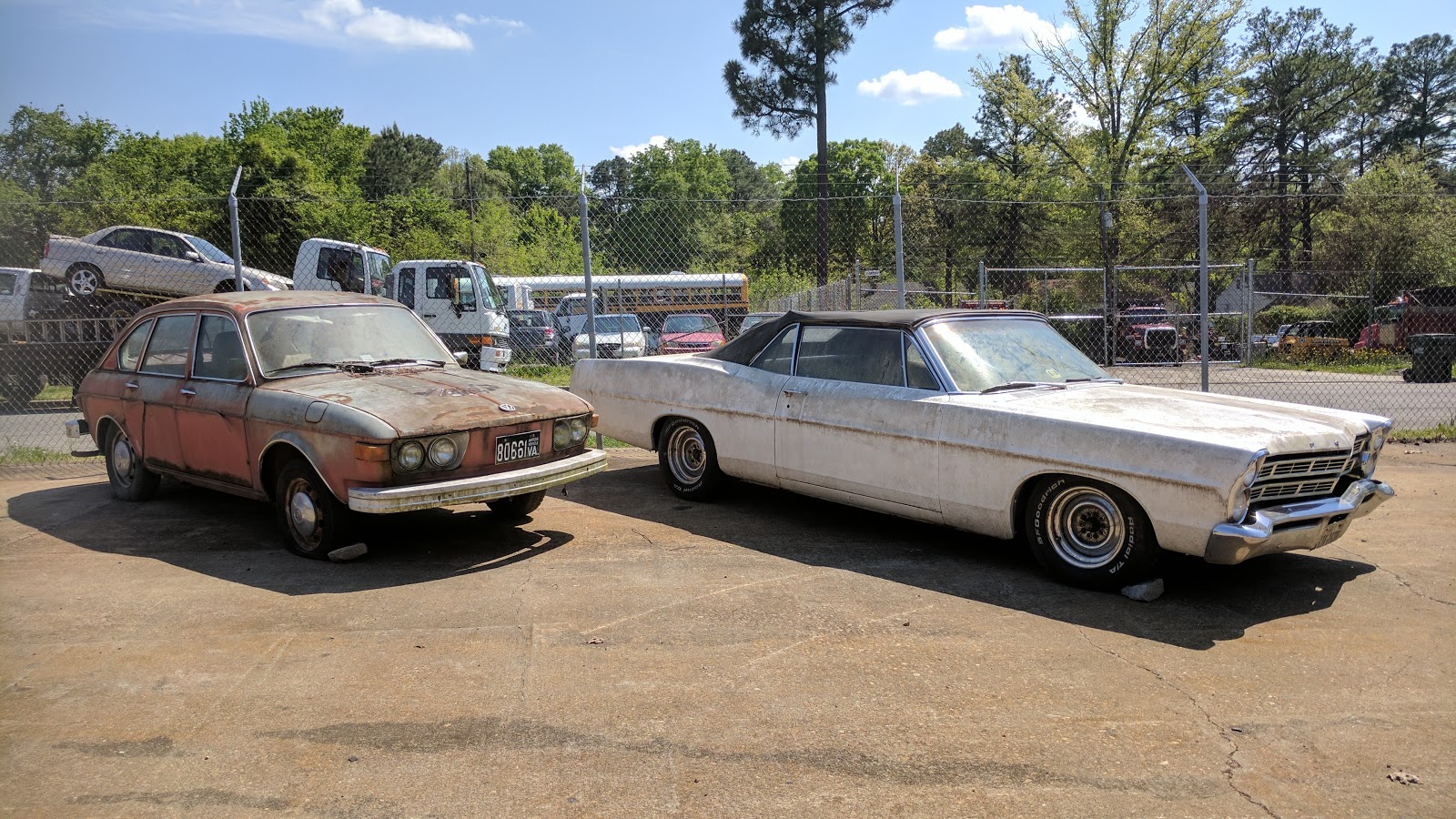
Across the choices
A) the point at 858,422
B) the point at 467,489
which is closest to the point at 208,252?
the point at 467,489

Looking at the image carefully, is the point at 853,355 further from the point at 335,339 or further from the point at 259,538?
the point at 259,538

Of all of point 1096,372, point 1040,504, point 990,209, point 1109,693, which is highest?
point 990,209

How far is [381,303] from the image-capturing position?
6816 millimetres

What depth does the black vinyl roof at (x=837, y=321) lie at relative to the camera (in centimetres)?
612

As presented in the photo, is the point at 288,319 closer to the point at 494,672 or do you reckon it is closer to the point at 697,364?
the point at 697,364

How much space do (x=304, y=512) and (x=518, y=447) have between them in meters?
1.28

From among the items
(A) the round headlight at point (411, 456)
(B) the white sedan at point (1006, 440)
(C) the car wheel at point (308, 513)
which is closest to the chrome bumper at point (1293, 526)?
(B) the white sedan at point (1006, 440)

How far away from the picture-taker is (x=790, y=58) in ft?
103

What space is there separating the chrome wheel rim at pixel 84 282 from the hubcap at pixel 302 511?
12.5 m

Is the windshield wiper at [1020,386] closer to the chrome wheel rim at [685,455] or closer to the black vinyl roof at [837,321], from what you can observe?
the black vinyl roof at [837,321]

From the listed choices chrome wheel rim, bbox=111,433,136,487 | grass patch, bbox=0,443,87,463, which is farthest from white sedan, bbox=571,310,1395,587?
grass patch, bbox=0,443,87,463

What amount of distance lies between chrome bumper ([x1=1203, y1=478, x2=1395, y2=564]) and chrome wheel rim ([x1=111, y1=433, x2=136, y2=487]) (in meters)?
7.08

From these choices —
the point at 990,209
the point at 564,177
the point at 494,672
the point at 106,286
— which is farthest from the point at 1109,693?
the point at 564,177

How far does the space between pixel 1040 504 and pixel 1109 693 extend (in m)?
1.54
